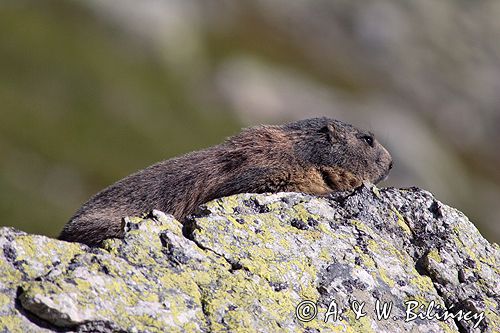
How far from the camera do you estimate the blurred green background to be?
55.2 m

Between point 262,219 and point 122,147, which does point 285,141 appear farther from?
point 122,147

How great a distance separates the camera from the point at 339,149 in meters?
16.0

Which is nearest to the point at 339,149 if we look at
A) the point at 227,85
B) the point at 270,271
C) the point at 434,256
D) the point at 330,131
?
the point at 330,131

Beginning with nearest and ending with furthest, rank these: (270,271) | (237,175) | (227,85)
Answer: (270,271)
(237,175)
(227,85)

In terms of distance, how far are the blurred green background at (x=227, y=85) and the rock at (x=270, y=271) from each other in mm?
31908

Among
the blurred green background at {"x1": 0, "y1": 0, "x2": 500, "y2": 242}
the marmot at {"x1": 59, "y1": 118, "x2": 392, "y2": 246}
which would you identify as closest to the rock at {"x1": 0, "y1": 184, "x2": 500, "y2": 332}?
the marmot at {"x1": 59, "y1": 118, "x2": 392, "y2": 246}

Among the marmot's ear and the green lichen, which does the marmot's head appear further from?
the green lichen

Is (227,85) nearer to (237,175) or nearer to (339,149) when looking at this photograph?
(339,149)

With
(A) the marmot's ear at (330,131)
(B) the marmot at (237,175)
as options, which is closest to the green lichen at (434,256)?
(B) the marmot at (237,175)

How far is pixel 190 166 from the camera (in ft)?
48.1

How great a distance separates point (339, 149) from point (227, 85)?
68.8m

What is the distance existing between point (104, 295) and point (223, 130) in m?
66.4

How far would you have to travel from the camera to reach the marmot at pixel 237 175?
14.1 meters

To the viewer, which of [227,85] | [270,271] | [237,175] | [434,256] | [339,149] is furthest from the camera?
[227,85]
